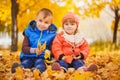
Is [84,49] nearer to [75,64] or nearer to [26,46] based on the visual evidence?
[75,64]

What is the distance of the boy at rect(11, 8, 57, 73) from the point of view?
8.05 ft

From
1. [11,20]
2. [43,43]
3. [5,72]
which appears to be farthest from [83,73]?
[11,20]

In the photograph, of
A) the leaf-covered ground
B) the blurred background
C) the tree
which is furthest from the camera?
the tree

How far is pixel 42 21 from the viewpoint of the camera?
2.46 m

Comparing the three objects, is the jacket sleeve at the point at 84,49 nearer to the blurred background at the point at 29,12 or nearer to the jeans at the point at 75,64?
the jeans at the point at 75,64

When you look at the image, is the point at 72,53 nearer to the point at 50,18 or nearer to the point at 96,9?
the point at 50,18

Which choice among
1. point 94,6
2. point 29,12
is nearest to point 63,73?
point 29,12

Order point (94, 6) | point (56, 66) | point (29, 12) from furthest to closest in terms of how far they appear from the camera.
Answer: point (94, 6), point (29, 12), point (56, 66)

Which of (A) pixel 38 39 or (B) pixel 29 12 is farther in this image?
(B) pixel 29 12

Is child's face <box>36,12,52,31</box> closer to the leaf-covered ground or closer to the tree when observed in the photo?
the leaf-covered ground

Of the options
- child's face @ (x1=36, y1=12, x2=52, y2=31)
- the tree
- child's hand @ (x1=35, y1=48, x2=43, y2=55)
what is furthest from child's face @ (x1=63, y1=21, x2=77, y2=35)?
the tree

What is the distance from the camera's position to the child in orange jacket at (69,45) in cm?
244

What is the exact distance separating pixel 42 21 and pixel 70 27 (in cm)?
18

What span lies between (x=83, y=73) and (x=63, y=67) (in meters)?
0.14
